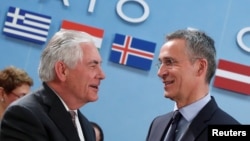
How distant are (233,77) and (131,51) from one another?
87 cm

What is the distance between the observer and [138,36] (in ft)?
12.0

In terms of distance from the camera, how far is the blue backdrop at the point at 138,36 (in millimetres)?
3615

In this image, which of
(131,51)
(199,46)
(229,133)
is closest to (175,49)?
(199,46)

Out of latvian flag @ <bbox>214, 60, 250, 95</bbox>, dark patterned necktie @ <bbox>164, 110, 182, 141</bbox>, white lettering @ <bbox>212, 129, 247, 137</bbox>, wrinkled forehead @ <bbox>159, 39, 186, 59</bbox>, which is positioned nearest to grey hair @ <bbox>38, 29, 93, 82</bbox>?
wrinkled forehead @ <bbox>159, 39, 186, 59</bbox>

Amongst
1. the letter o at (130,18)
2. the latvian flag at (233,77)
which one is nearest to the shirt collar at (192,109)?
the latvian flag at (233,77)

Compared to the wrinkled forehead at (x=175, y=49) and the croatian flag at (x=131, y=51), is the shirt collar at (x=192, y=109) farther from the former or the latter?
the croatian flag at (x=131, y=51)

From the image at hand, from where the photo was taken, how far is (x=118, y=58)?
3.62m

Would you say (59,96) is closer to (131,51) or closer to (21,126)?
(21,126)

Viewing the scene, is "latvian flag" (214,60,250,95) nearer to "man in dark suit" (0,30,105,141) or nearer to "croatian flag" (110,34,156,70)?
"croatian flag" (110,34,156,70)

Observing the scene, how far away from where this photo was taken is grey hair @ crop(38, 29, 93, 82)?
1764 millimetres

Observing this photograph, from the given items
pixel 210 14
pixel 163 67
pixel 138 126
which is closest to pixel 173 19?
pixel 210 14

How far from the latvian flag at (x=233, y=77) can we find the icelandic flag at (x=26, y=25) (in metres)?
1.49

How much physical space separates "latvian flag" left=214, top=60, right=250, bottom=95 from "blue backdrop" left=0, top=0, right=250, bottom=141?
5 cm

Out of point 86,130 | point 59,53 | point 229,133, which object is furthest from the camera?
point 86,130
